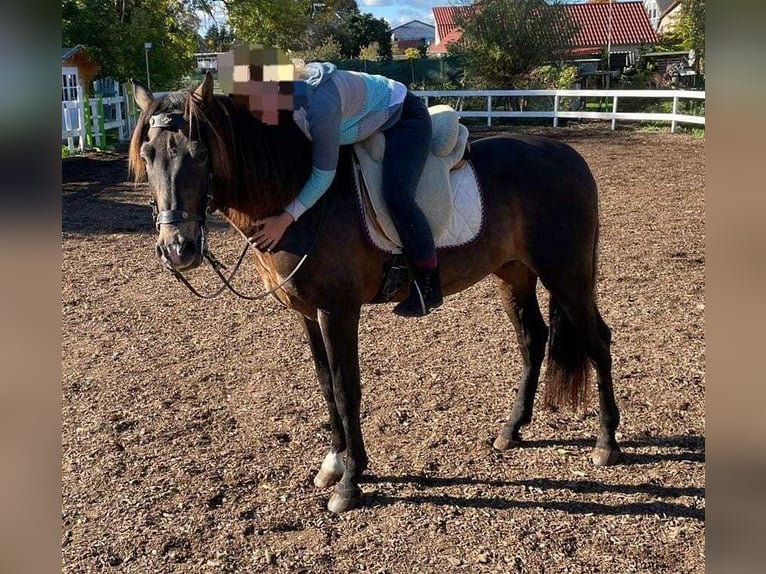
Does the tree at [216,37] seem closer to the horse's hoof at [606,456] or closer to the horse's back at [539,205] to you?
the horse's back at [539,205]

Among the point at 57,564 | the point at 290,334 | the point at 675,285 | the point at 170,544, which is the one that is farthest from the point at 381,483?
the point at 675,285

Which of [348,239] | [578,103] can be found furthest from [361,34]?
[348,239]

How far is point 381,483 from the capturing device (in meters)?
3.56

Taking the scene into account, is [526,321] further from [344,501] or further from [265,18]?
[265,18]

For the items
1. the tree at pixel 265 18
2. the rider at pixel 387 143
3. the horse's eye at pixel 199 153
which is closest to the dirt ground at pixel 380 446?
the rider at pixel 387 143

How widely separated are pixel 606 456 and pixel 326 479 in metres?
1.56

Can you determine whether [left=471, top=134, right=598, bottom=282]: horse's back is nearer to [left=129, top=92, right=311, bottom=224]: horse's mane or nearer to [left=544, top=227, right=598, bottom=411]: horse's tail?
[left=544, top=227, right=598, bottom=411]: horse's tail

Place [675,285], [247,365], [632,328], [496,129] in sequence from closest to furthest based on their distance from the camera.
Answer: [247,365], [632,328], [675,285], [496,129]

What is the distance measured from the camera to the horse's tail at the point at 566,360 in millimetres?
3740

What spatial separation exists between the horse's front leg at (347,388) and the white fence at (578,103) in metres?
16.4

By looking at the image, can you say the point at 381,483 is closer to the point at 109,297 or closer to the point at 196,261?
the point at 196,261

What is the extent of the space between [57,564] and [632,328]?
5.27 metres

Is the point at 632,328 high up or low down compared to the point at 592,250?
down
